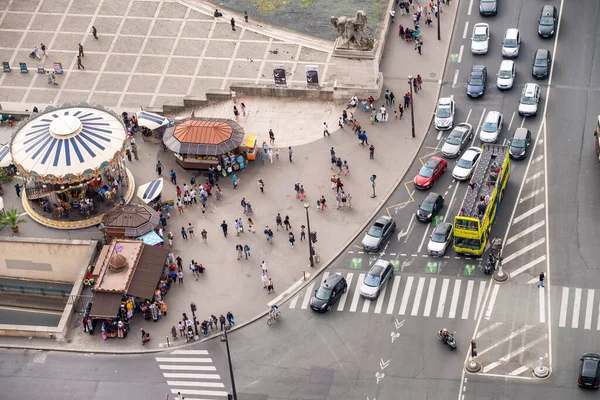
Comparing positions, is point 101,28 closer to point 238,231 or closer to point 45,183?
point 45,183

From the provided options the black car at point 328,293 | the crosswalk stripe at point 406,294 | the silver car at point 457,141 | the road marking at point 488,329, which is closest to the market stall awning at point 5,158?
the black car at point 328,293

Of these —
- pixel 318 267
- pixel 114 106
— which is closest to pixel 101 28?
pixel 114 106

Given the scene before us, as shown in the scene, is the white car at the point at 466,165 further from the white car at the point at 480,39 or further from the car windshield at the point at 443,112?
the white car at the point at 480,39

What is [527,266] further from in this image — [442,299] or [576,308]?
[442,299]

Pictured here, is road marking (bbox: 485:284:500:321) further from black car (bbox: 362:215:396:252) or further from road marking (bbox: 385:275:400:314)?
black car (bbox: 362:215:396:252)

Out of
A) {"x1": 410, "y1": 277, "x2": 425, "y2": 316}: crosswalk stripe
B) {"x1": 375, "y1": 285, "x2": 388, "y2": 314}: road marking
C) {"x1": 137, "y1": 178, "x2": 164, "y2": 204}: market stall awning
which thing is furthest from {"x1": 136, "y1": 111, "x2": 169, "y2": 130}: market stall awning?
{"x1": 410, "y1": 277, "x2": 425, "y2": 316}: crosswalk stripe

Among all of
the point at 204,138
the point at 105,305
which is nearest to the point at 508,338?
the point at 105,305
